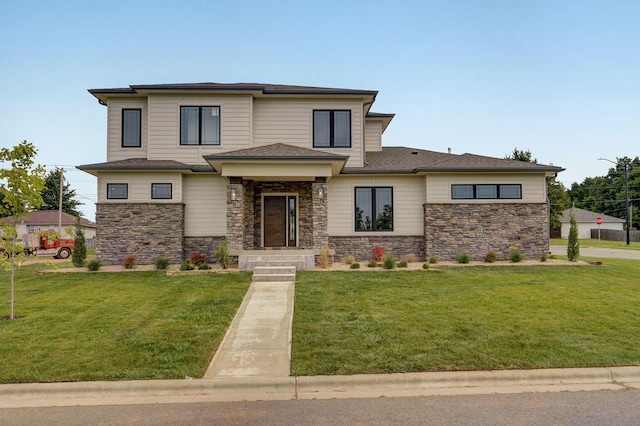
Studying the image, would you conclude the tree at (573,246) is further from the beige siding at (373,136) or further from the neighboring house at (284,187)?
the beige siding at (373,136)

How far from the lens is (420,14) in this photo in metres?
16.3

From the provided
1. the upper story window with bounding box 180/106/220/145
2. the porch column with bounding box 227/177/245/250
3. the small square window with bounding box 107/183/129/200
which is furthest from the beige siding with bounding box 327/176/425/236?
the small square window with bounding box 107/183/129/200

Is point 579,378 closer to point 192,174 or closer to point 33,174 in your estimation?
point 33,174

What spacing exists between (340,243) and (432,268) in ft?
13.7

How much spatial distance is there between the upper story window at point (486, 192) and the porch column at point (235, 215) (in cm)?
842

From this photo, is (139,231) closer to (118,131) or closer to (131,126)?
(118,131)

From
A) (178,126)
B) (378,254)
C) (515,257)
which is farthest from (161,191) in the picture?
(515,257)

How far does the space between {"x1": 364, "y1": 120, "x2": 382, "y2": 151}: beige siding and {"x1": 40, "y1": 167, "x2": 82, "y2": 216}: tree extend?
4725 cm

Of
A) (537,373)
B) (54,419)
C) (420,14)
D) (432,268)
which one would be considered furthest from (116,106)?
(537,373)

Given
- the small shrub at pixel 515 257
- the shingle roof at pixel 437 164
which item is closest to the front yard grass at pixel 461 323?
the small shrub at pixel 515 257

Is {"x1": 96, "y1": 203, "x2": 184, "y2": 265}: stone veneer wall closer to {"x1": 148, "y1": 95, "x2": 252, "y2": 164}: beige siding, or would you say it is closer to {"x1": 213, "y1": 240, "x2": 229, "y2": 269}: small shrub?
{"x1": 148, "y1": 95, "x2": 252, "y2": 164}: beige siding

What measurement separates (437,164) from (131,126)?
12749 mm

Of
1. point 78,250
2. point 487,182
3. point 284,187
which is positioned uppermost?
point 487,182

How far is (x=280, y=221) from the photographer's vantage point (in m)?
16.9
